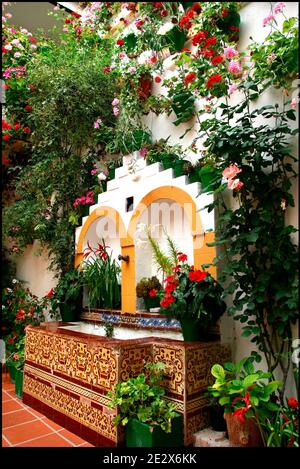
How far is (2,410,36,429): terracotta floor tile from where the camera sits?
124 inches

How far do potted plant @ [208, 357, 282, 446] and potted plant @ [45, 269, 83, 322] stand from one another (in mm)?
2423

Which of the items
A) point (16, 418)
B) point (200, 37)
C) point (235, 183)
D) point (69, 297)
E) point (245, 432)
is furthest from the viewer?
point (69, 297)

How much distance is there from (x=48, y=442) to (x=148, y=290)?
62.0 inches

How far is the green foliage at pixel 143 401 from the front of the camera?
7.91ft

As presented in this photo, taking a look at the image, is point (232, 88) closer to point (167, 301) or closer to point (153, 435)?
point (167, 301)

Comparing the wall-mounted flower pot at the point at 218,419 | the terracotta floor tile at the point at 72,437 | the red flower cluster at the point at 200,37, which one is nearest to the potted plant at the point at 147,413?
the wall-mounted flower pot at the point at 218,419

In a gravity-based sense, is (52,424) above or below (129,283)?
below

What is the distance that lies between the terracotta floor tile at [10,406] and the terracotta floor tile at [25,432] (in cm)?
56

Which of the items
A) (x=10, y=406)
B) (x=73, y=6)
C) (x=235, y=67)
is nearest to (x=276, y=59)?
(x=235, y=67)

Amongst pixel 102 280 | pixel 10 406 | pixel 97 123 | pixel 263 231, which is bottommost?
pixel 10 406

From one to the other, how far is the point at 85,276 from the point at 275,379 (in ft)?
8.24

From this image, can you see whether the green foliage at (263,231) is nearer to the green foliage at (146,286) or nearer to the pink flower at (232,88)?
the pink flower at (232,88)

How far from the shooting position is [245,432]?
2.15m
